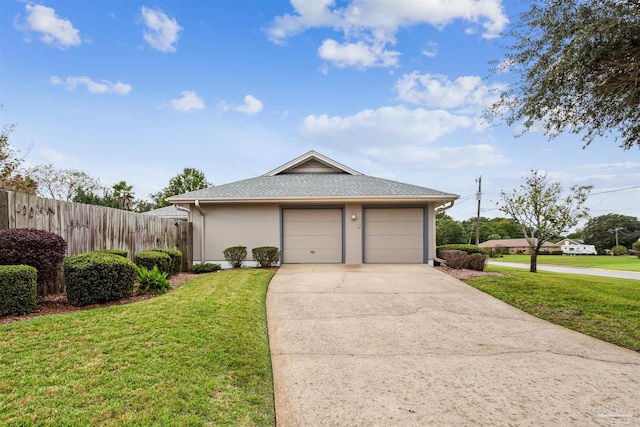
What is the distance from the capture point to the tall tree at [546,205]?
15547 mm

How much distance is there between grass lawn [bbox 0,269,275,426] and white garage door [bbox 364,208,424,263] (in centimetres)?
778

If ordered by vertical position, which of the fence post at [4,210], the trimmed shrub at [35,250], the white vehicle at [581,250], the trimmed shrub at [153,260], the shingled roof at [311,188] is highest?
the shingled roof at [311,188]

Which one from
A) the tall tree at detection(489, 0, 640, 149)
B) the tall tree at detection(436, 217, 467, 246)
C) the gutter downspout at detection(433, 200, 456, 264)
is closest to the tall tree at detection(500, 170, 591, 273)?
the gutter downspout at detection(433, 200, 456, 264)

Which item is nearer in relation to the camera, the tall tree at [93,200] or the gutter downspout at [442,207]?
the gutter downspout at [442,207]

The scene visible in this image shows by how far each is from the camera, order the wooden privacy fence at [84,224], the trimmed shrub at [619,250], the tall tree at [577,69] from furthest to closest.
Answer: the trimmed shrub at [619,250], the tall tree at [577,69], the wooden privacy fence at [84,224]

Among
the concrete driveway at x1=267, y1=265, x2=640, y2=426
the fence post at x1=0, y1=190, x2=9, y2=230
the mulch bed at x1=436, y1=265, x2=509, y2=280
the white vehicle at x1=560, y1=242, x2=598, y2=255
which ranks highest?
the fence post at x1=0, y1=190, x2=9, y2=230

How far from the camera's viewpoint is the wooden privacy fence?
17.4ft

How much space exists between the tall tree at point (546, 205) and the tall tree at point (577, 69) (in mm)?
8605

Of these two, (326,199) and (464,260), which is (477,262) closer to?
(464,260)

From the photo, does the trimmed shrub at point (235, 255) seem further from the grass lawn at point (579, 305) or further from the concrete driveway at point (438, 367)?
the grass lawn at point (579, 305)

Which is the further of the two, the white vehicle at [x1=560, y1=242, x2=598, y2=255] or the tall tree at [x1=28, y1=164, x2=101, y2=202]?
the white vehicle at [x1=560, y1=242, x2=598, y2=255]

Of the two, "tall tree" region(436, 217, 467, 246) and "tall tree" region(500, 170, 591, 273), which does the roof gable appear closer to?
"tall tree" region(500, 170, 591, 273)

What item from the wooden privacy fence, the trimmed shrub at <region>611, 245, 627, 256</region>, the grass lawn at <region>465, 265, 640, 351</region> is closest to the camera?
the grass lawn at <region>465, 265, 640, 351</region>

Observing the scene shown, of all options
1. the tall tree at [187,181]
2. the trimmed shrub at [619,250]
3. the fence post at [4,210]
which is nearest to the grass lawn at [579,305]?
the fence post at [4,210]
